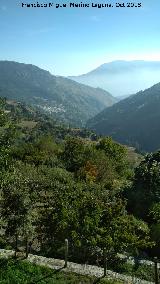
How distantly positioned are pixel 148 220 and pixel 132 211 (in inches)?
88.8

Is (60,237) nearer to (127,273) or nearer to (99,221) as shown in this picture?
(99,221)

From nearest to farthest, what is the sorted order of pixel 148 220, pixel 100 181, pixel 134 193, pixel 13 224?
1. pixel 13 224
2. pixel 148 220
3. pixel 134 193
4. pixel 100 181

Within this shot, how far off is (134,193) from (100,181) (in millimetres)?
13362

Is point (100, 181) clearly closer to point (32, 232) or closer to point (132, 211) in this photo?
point (132, 211)

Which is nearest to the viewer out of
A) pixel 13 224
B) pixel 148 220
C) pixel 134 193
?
pixel 13 224

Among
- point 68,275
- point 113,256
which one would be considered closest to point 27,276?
point 68,275

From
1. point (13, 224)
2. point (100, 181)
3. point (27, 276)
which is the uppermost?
point (13, 224)

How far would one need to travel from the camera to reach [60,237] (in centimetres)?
2181

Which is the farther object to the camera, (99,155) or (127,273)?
(99,155)

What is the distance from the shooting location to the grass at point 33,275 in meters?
18.5

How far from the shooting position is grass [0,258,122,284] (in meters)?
18.5

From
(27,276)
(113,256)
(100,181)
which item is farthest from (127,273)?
(100,181)

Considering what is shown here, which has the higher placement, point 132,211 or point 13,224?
point 13,224

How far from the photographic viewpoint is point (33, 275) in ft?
62.3
